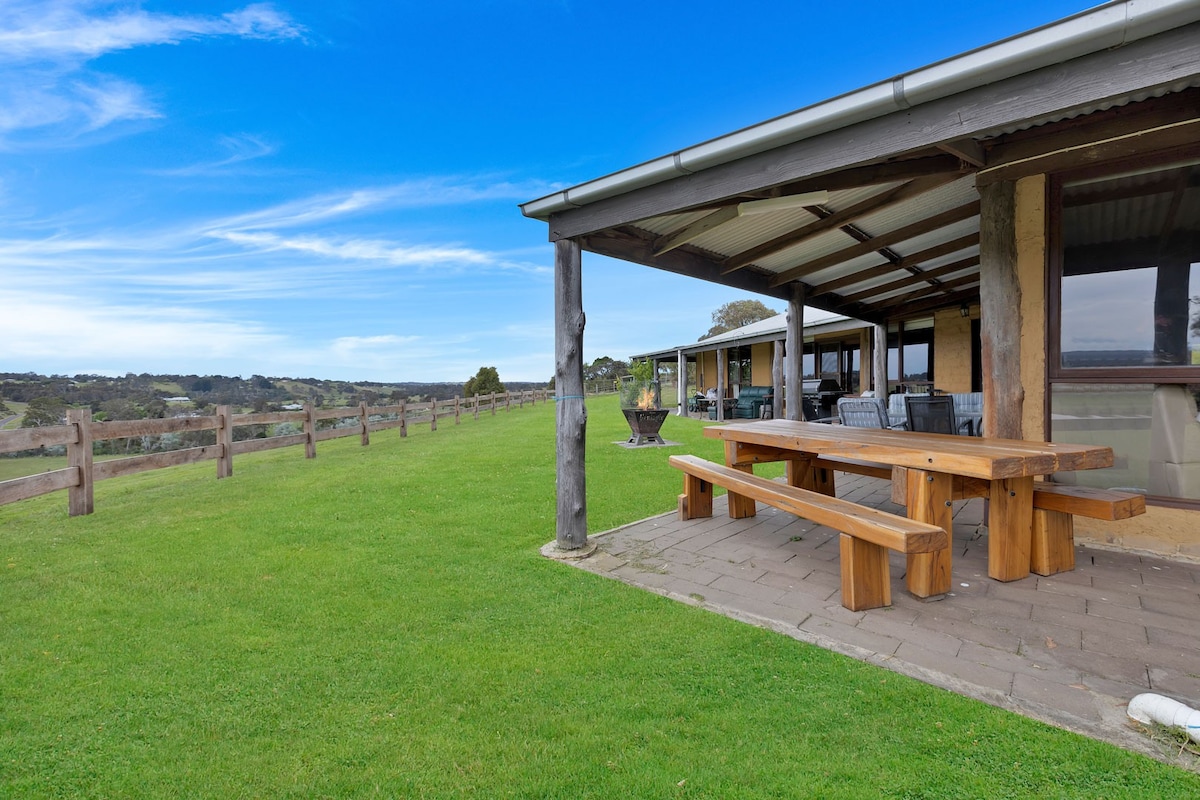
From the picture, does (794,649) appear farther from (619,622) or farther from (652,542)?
(652,542)

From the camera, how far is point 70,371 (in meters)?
11.8

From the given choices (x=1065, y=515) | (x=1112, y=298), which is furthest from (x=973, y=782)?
(x=1112, y=298)

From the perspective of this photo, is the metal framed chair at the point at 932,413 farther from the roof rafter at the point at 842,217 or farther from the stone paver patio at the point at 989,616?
the roof rafter at the point at 842,217

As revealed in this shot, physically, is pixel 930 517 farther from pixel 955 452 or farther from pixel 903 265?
pixel 903 265

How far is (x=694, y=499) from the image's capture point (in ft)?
16.3

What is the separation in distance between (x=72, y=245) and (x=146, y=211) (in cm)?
215

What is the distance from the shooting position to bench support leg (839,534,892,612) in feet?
9.45

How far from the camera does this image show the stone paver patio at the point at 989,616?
6.86ft

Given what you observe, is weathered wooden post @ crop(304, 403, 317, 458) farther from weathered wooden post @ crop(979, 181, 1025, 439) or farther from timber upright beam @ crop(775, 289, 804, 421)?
weathered wooden post @ crop(979, 181, 1025, 439)

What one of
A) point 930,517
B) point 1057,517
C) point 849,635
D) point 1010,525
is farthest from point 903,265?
point 849,635

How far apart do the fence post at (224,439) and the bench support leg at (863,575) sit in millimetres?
8532

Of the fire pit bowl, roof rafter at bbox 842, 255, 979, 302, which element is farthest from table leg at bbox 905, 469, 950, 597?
the fire pit bowl

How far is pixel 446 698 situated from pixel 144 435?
262 inches

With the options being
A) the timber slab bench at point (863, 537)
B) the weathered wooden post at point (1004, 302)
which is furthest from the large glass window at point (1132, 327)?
the timber slab bench at point (863, 537)
